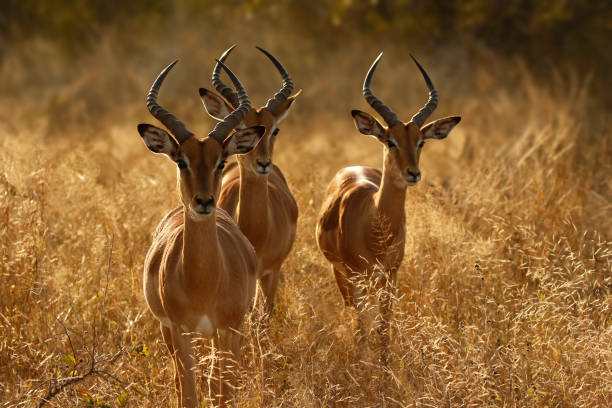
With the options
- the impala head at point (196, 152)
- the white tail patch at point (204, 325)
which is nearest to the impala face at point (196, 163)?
the impala head at point (196, 152)

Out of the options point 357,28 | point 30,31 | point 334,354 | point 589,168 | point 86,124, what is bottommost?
point 334,354

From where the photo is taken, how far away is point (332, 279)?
24.3 ft

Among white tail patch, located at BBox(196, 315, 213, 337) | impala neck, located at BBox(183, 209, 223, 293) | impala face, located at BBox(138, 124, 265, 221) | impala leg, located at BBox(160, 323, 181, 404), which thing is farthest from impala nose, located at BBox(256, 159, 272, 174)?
white tail patch, located at BBox(196, 315, 213, 337)

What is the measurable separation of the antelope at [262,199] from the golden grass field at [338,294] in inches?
11.0

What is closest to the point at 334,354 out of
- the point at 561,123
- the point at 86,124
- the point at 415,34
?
the point at 561,123

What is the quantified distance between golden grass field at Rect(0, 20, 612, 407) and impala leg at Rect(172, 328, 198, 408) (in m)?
0.20

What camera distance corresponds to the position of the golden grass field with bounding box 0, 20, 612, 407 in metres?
4.96

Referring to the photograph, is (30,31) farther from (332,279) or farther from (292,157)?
(332,279)

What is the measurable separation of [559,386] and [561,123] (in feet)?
21.3

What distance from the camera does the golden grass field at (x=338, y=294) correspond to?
4957 millimetres

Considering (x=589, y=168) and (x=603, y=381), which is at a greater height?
(x=589, y=168)

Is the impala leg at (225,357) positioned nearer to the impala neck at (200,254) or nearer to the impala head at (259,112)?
the impala neck at (200,254)

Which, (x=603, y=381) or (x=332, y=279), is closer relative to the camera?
(x=603, y=381)

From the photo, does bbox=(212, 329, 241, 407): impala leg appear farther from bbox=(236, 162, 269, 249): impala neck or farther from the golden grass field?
bbox=(236, 162, 269, 249): impala neck
